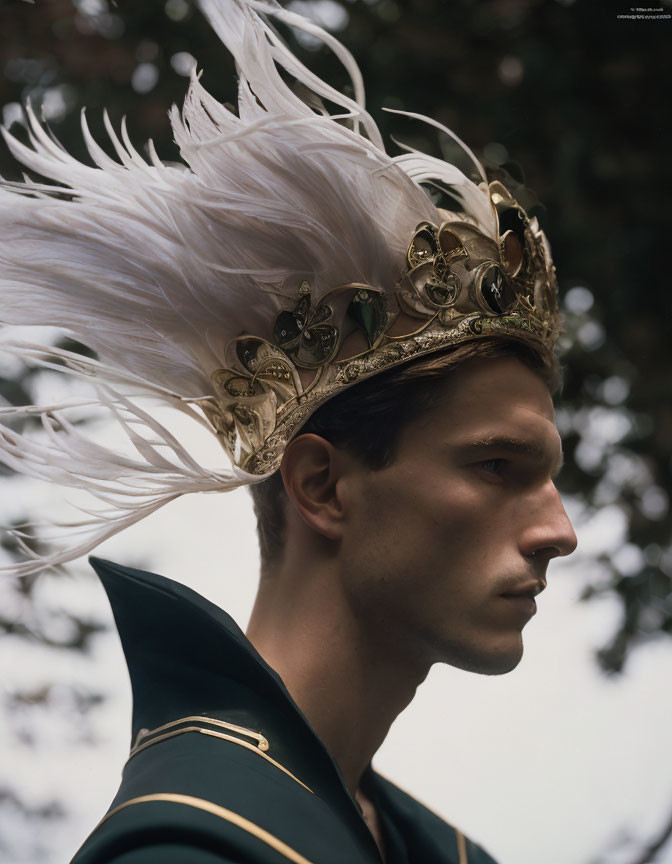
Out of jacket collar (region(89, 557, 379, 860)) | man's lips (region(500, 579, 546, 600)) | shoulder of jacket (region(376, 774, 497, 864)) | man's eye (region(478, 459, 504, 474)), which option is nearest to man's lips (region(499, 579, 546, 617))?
man's lips (region(500, 579, 546, 600))

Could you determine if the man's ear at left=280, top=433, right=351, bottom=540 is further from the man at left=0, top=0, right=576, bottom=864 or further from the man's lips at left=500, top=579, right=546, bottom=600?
the man's lips at left=500, top=579, right=546, bottom=600

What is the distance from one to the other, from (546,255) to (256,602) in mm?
524

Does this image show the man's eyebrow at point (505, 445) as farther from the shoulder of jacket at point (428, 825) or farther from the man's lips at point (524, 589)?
the shoulder of jacket at point (428, 825)

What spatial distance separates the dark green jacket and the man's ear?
149 millimetres

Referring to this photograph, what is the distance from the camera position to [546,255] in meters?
1.31

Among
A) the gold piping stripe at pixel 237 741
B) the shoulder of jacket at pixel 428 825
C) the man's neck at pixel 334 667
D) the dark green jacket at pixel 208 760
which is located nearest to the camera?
the dark green jacket at pixel 208 760

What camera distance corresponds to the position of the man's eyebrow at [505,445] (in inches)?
45.3

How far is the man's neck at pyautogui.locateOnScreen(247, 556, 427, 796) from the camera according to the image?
1.17m

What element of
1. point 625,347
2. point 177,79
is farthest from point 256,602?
point 625,347

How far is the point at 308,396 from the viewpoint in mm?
1179

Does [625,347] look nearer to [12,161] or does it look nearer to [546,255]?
[546,255]

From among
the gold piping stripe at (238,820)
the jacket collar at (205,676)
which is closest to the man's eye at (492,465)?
the jacket collar at (205,676)

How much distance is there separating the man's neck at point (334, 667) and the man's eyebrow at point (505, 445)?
21cm

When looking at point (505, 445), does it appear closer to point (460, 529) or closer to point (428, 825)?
point (460, 529)
